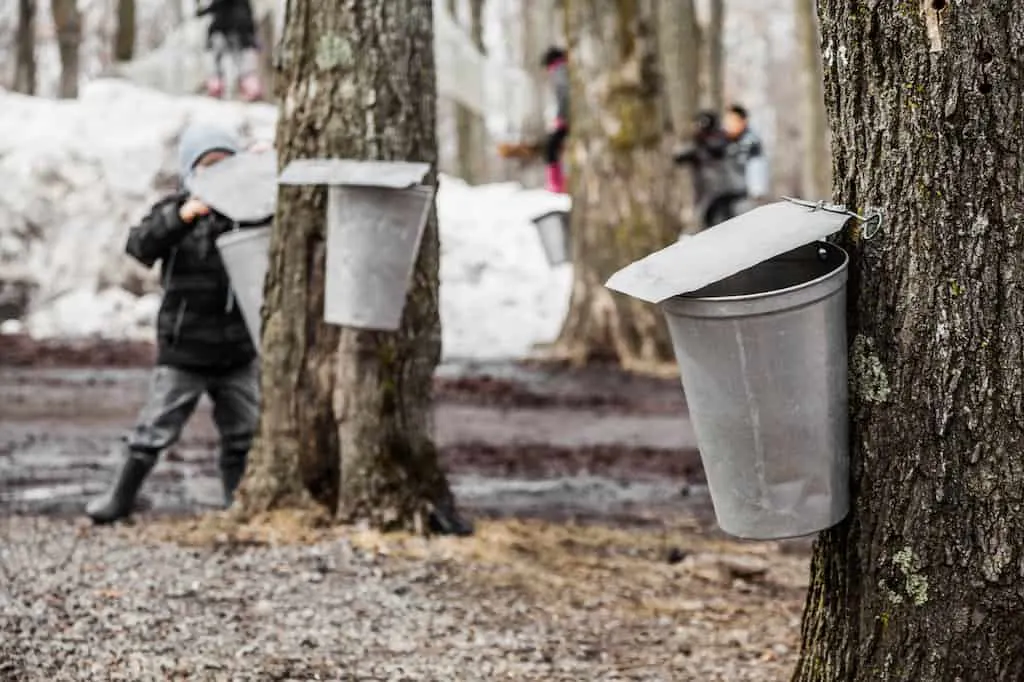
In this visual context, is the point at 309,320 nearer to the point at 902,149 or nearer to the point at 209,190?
the point at 209,190

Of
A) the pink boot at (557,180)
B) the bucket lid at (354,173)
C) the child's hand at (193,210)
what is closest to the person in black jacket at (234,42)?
the pink boot at (557,180)

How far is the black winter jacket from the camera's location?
5.86 m

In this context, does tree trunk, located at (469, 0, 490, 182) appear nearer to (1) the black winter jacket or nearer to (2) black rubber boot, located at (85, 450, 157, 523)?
(1) the black winter jacket

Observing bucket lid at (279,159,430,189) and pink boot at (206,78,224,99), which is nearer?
bucket lid at (279,159,430,189)

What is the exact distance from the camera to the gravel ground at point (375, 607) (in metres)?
3.83

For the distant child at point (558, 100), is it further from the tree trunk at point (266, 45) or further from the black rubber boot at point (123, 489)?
the black rubber boot at point (123, 489)

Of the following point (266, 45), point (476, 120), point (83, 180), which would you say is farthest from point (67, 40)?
point (83, 180)

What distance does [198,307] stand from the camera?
589 cm

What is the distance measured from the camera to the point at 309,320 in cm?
538

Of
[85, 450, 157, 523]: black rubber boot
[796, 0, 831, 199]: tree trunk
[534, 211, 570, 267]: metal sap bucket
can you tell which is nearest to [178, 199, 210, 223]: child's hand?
[85, 450, 157, 523]: black rubber boot

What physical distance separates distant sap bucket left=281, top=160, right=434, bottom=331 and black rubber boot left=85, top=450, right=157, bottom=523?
135 centimetres

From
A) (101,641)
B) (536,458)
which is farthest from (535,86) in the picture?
(101,641)

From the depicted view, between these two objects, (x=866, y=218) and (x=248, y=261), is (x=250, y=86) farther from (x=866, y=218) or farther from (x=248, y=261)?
→ (x=866, y=218)

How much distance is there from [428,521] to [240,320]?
1.25 m
